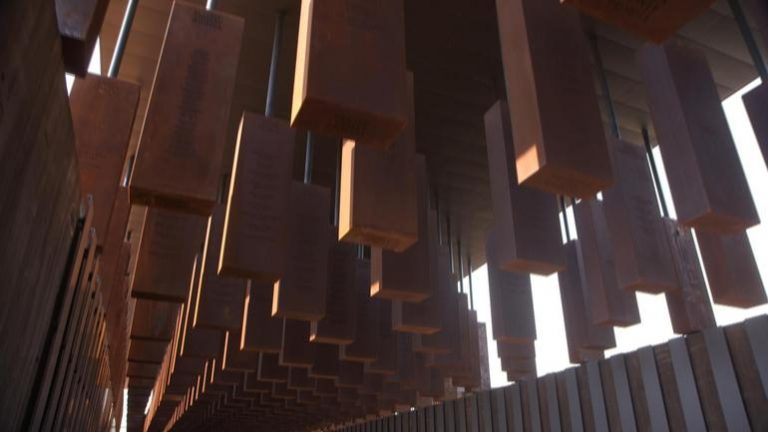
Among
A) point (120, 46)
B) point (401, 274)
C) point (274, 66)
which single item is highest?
point (274, 66)

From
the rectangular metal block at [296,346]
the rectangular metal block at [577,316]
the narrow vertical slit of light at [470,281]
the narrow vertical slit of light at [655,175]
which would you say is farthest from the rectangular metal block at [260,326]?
the narrow vertical slit of light at [470,281]

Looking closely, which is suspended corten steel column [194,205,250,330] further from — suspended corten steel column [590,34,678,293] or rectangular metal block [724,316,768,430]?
rectangular metal block [724,316,768,430]

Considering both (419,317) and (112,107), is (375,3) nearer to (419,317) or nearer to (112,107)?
(112,107)

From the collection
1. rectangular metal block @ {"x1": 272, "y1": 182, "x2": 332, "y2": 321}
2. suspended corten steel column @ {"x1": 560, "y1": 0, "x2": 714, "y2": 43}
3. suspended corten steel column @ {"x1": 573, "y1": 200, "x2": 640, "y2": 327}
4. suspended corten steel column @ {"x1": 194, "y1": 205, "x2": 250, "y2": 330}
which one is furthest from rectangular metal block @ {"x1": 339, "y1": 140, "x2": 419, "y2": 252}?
suspended corten steel column @ {"x1": 573, "y1": 200, "x2": 640, "y2": 327}

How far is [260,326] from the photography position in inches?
124

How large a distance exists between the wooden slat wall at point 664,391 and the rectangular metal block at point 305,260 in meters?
Answer: 2.50

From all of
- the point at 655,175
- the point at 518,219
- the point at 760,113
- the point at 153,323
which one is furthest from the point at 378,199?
the point at 655,175

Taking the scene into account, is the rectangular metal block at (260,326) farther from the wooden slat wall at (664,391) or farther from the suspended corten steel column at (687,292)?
the wooden slat wall at (664,391)

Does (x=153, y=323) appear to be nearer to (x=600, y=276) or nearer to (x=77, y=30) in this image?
(x=600, y=276)

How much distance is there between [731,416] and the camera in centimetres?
336

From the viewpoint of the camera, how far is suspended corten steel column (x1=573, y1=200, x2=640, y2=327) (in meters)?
2.89

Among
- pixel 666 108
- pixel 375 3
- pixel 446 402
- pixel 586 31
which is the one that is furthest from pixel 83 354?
pixel 446 402

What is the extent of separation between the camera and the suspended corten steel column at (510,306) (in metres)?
3.32

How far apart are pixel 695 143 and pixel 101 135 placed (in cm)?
189
